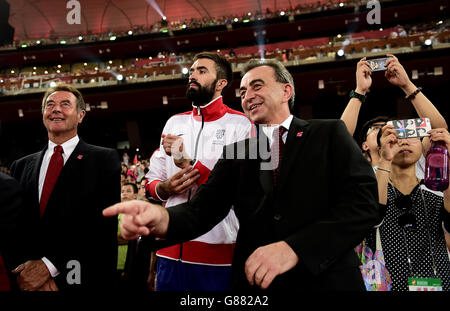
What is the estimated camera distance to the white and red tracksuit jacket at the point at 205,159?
150cm

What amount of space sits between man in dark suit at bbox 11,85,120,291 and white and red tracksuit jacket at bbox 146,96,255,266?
256 mm

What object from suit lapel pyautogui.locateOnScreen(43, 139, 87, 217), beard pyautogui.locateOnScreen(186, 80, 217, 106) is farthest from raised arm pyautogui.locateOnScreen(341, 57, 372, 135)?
suit lapel pyautogui.locateOnScreen(43, 139, 87, 217)

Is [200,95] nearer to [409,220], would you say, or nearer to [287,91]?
[287,91]

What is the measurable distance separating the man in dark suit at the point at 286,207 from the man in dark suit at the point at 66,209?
0.65m

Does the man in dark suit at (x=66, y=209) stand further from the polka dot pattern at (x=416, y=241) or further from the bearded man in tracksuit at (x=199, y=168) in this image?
the polka dot pattern at (x=416, y=241)

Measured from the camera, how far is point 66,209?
1.46 metres

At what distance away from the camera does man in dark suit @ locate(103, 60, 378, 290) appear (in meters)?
0.87

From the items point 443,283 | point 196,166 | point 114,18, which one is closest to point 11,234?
point 196,166

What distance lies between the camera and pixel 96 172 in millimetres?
1589

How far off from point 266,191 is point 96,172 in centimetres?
99

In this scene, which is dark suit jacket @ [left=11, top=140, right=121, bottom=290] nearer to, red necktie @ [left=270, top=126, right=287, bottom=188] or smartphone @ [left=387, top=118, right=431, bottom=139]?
red necktie @ [left=270, top=126, right=287, bottom=188]

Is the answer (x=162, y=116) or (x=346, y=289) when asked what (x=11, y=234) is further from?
(x=162, y=116)

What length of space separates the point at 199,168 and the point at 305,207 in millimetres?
651

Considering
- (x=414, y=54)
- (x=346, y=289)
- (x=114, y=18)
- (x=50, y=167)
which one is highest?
(x=114, y=18)
